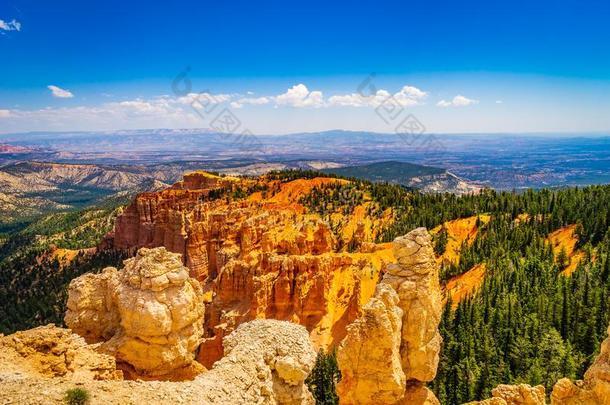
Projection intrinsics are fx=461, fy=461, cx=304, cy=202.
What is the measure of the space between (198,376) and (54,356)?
207 inches

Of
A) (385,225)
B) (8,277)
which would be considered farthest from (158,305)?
(8,277)

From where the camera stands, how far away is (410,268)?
60.7 feet

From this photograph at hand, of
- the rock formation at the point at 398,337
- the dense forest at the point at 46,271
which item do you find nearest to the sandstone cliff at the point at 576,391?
the rock formation at the point at 398,337

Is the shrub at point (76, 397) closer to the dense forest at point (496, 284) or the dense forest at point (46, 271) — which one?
the dense forest at point (496, 284)

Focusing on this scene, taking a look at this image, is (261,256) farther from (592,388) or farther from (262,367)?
(592,388)

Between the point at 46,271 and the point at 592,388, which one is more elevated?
the point at 592,388

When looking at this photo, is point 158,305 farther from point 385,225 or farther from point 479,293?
point 385,225

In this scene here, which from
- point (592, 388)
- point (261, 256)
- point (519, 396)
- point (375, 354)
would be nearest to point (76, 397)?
point (375, 354)

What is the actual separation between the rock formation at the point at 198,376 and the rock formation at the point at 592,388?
893 centimetres

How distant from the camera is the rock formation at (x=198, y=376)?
37.2ft

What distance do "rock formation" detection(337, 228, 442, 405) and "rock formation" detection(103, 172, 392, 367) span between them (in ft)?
73.4

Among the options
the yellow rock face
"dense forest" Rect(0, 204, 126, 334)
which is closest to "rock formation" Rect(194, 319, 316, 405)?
the yellow rock face

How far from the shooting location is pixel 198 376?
13062 mm

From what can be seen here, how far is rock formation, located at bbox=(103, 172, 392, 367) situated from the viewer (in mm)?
45656
